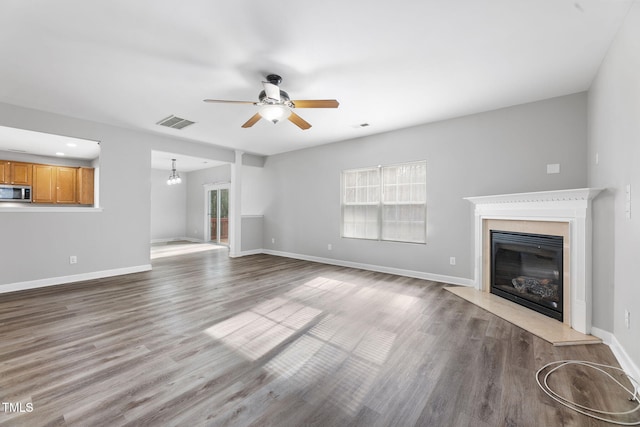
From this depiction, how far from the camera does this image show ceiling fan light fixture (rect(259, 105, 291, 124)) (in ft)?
9.53

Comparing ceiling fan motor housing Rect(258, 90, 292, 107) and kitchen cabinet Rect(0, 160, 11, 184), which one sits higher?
ceiling fan motor housing Rect(258, 90, 292, 107)

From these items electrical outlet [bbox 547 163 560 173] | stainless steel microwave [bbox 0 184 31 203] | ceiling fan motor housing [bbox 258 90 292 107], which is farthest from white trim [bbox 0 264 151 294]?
electrical outlet [bbox 547 163 560 173]

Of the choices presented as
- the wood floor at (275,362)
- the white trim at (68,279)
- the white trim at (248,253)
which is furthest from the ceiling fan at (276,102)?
the white trim at (248,253)

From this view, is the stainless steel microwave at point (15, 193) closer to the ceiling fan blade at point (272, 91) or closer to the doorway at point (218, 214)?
the doorway at point (218, 214)

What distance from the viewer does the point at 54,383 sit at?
1.80 metres

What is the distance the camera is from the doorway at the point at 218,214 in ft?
29.3

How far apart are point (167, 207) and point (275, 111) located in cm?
835

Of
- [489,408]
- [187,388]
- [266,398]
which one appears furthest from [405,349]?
[187,388]

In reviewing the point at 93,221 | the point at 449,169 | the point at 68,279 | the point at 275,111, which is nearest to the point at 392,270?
the point at 449,169

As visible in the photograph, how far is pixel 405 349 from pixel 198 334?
6.21 feet

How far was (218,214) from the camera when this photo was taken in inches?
358

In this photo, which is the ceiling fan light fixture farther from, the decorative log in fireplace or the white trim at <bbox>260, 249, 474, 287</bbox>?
the white trim at <bbox>260, 249, 474, 287</bbox>

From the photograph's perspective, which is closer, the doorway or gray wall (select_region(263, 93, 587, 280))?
gray wall (select_region(263, 93, 587, 280))

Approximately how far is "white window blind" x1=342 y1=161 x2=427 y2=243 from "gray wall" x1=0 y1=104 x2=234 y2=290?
12.2 ft
